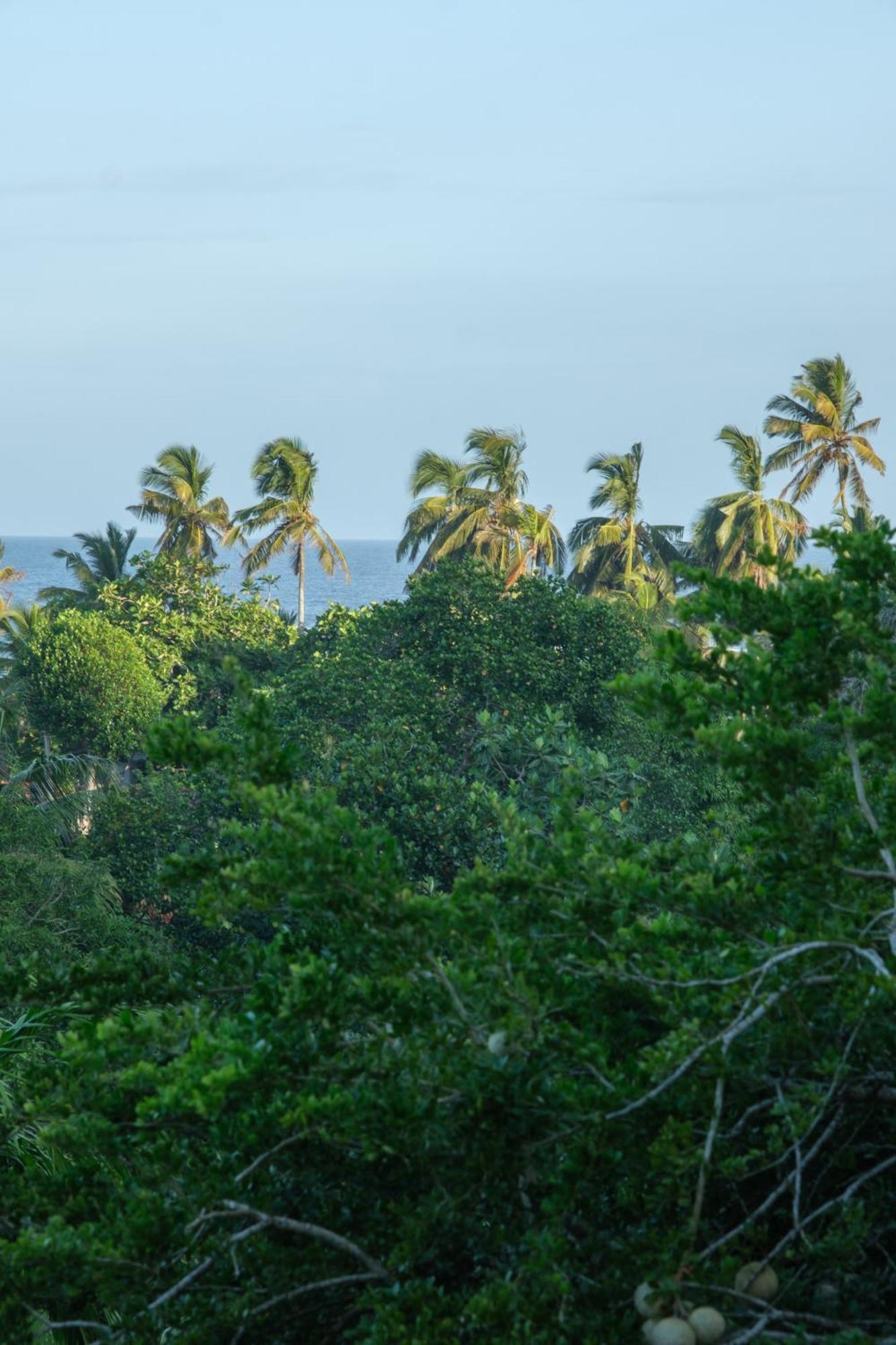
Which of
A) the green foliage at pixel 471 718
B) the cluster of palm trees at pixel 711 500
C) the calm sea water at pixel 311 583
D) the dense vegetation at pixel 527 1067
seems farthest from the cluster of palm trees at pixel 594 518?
the calm sea water at pixel 311 583

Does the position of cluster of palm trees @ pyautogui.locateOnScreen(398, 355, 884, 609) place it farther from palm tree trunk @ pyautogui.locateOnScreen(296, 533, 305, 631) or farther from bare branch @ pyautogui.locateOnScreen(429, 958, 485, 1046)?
bare branch @ pyautogui.locateOnScreen(429, 958, 485, 1046)

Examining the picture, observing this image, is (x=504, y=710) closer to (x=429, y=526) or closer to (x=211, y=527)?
(x=429, y=526)

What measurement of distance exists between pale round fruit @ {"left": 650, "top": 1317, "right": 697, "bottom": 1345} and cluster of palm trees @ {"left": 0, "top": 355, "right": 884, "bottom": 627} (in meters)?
30.1

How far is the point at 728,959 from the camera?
3.88m

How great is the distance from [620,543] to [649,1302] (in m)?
36.3

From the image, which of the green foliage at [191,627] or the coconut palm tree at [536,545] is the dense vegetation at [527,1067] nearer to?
the green foliage at [191,627]

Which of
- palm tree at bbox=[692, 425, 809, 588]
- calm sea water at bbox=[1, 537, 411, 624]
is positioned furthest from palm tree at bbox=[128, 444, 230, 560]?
calm sea water at bbox=[1, 537, 411, 624]

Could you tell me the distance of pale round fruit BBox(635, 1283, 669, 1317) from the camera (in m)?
3.16

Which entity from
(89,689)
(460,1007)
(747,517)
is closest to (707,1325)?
(460,1007)

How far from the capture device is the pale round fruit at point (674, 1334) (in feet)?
10.2

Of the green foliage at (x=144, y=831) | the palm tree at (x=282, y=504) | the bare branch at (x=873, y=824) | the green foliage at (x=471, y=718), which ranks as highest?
the palm tree at (x=282, y=504)

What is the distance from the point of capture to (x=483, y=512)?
35.9m

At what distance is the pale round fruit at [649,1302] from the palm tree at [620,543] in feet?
113

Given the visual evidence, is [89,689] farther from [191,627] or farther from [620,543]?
[620,543]
